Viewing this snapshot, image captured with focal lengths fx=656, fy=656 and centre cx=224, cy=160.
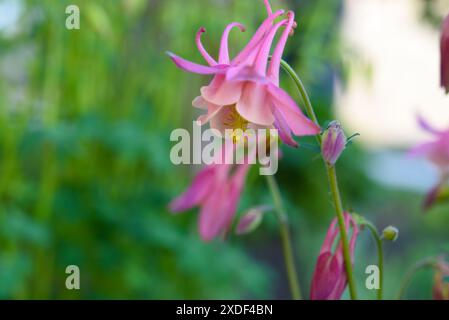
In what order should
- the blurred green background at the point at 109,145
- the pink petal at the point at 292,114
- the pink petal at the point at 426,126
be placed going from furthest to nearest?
1. the blurred green background at the point at 109,145
2. the pink petal at the point at 426,126
3. the pink petal at the point at 292,114

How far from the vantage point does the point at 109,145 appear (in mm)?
1224

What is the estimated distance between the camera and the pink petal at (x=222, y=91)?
362 millimetres

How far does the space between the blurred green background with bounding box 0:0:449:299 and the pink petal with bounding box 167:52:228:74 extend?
67cm

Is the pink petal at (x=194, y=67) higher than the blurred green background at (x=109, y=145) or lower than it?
lower

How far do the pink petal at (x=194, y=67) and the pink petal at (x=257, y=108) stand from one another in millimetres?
21

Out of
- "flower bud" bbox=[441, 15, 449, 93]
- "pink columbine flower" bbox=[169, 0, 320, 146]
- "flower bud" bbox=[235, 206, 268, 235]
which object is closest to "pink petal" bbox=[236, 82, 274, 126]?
"pink columbine flower" bbox=[169, 0, 320, 146]

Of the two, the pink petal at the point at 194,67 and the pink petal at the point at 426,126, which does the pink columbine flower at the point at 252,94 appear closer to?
the pink petal at the point at 194,67

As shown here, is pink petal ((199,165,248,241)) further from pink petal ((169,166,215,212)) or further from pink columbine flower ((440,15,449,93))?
pink columbine flower ((440,15,449,93))

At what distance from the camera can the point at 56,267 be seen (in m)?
1.22

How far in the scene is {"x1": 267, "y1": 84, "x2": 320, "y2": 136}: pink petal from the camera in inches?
13.3

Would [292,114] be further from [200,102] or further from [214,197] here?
[214,197]

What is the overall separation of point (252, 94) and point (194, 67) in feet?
0.12

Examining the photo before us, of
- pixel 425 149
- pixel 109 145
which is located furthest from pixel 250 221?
pixel 109 145

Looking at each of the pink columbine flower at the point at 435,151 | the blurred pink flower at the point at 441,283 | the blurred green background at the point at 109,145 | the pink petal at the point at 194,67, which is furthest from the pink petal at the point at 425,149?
the blurred green background at the point at 109,145
